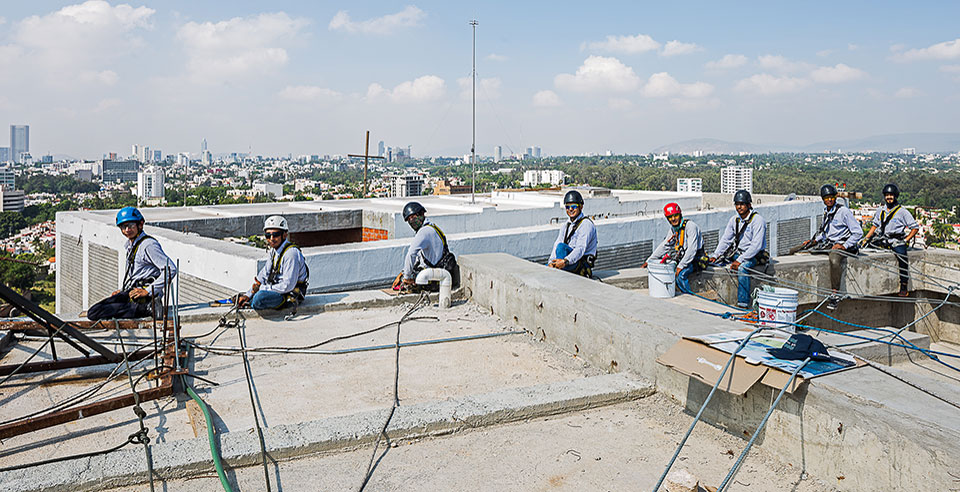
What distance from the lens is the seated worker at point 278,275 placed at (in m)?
7.48

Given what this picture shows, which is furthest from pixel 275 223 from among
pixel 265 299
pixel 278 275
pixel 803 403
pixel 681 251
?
pixel 803 403

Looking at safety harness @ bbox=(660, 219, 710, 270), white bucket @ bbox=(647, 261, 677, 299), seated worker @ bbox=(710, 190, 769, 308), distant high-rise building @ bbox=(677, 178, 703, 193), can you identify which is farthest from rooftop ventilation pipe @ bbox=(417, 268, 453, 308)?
distant high-rise building @ bbox=(677, 178, 703, 193)

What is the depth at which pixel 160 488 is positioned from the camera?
3557 millimetres

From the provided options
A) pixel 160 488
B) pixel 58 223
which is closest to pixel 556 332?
pixel 160 488

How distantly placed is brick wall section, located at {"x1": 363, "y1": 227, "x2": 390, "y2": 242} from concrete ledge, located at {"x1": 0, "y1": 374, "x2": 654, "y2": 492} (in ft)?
37.6

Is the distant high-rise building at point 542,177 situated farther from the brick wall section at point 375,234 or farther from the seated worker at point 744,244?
the seated worker at point 744,244

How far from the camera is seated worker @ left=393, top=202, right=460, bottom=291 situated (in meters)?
8.48

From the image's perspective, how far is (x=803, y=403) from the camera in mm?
3756

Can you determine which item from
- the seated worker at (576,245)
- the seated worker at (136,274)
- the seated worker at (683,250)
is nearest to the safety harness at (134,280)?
the seated worker at (136,274)

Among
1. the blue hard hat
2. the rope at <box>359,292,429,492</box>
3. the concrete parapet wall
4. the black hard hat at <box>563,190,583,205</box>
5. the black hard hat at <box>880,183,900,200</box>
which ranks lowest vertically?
the rope at <box>359,292,429,492</box>

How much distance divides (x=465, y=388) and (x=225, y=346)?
2562mm

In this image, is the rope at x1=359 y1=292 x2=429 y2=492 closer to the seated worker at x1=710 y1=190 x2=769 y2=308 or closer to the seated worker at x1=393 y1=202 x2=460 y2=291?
the seated worker at x1=393 y1=202 x2=460 y2=291

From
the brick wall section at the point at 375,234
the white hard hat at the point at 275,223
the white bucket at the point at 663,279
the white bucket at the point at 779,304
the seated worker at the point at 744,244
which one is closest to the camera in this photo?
the white bucket at the point at 779,304

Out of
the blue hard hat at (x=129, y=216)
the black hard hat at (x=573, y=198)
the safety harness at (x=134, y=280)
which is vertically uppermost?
the black hard hat at (x=573, y=198)
